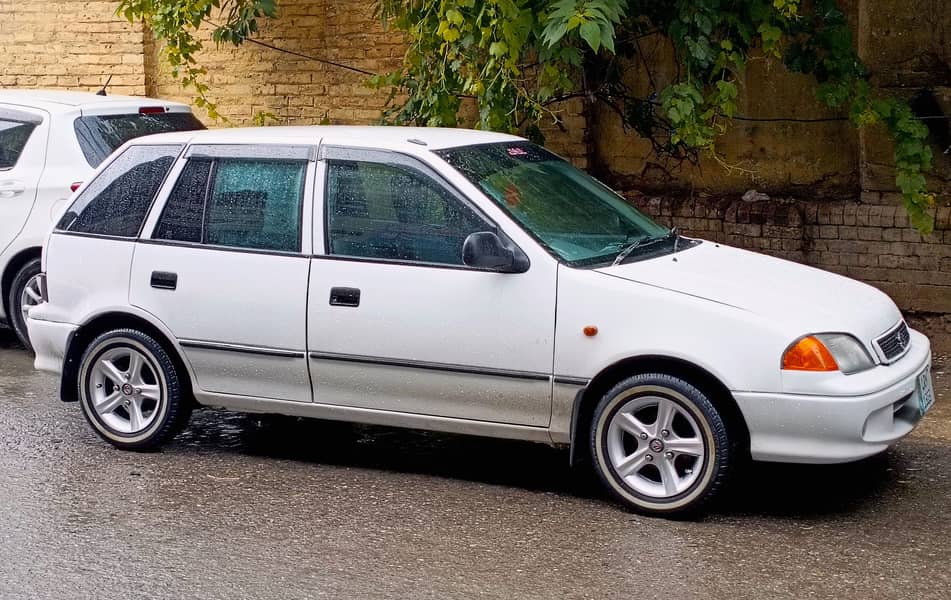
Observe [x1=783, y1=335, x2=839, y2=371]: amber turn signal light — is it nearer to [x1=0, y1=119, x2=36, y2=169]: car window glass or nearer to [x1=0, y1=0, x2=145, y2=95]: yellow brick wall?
[x1=0, y1=119, x2=36, y2=169]: car window glass

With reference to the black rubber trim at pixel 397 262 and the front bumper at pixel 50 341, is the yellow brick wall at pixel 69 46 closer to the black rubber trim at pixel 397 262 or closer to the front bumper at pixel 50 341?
the front bumper at pixel 50 341

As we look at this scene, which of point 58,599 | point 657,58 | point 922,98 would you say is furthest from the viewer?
point 657,58

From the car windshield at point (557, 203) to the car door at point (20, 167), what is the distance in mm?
4015

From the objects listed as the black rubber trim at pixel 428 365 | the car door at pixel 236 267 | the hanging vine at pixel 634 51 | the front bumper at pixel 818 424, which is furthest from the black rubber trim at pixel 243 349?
the hanging vine at pixel 634 51

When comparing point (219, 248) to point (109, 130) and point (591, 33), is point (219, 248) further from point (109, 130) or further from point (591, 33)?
point (109, 130)

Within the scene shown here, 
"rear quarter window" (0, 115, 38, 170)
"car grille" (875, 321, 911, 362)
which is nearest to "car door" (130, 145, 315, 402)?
"car grille" (875, 321, 911, 362)

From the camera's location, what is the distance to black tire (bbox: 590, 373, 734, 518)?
5582 millimetres

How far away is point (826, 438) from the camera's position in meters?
5.46

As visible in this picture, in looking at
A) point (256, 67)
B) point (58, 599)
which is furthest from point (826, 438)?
point (256, 67)

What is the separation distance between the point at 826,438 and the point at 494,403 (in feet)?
4.73

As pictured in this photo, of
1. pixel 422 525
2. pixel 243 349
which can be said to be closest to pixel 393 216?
pixel 243 349

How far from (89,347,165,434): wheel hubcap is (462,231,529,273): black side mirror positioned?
193 cm

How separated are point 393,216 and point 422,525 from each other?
1456 mm

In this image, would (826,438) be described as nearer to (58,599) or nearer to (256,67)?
(58,599)
